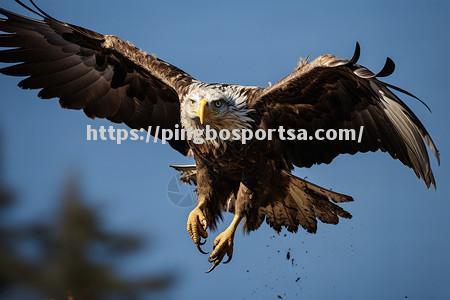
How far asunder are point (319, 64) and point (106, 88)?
7.89 ft

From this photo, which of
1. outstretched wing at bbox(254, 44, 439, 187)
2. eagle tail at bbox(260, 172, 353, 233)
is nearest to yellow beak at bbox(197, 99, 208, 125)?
outstretched wing at bbox(254, 44, 439, 187)

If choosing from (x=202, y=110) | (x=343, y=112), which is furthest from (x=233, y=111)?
(x=343, y=112)

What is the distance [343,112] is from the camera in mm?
7062

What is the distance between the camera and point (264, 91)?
678cm

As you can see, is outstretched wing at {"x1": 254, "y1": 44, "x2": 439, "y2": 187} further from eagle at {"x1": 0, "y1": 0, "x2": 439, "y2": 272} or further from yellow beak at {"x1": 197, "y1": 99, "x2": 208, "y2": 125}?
yellow beak at {"x1": 197, "y1": 99, "x2": 208, "y2": 125}

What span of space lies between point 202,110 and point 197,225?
3.92 ft

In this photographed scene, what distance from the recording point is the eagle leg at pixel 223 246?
22.8ft

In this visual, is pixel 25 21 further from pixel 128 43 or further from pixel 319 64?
pixel 319 64

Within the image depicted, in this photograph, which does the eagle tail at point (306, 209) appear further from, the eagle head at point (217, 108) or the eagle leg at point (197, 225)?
the eagle head at point (217, 108)

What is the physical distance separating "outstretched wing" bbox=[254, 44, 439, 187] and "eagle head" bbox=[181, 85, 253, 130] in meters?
0.17

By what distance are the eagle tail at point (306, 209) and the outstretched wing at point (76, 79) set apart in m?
1.14

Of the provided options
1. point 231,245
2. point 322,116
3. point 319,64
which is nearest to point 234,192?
point 231,245

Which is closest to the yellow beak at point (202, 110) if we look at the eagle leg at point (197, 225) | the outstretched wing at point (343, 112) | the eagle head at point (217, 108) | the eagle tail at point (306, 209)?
the eagle head at point (217, 108)

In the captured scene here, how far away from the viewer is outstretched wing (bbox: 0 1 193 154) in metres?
7.81
